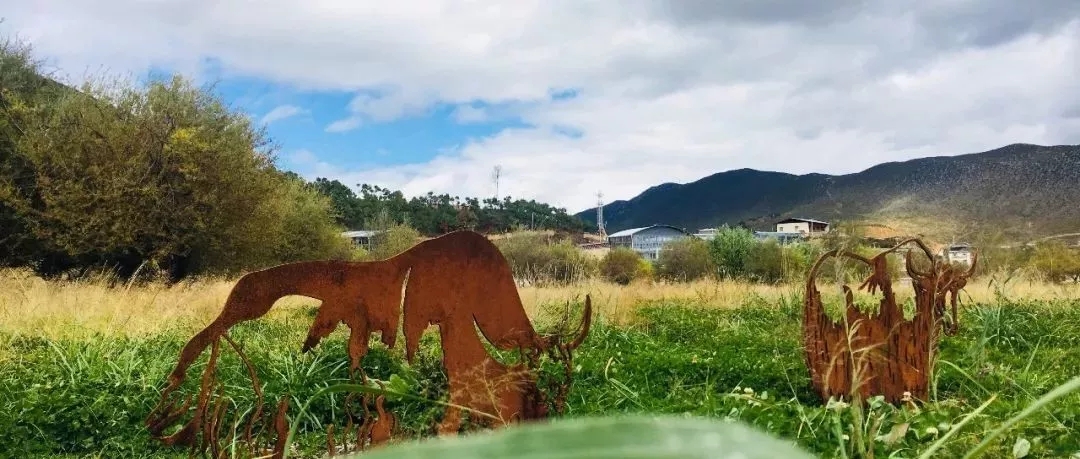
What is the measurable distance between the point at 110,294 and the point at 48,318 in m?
2.36

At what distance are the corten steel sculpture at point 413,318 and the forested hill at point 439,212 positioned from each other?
1073 inches

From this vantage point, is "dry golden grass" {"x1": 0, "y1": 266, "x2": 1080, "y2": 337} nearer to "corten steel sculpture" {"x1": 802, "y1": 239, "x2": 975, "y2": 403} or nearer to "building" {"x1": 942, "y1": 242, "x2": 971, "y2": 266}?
"building" {"x1": 942, "y1": 242, "x2": 971, "y2": 266}

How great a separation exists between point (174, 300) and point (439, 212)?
2697 cm

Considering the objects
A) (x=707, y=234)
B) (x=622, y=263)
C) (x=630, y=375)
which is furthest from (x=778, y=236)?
(x=630, y=375)

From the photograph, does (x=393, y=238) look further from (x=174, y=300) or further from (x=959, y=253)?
(x=959, y=253)

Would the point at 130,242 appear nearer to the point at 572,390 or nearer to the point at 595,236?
the point at 572,390

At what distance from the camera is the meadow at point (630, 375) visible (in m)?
3.13

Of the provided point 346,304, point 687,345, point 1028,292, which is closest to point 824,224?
point 1028,292

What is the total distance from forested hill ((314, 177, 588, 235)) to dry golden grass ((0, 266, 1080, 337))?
19042 millimetres

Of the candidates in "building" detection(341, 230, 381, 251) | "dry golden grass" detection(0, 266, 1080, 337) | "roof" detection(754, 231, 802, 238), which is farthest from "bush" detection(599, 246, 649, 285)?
"dry golden grass" detection(0, 266, 1080, 337)

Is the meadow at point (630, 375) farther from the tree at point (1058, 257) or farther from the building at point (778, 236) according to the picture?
the building at point (778, 236)

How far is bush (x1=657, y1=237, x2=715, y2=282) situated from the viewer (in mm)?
A: 27031

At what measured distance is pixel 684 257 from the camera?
28141 mm

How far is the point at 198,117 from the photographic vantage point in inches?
723
